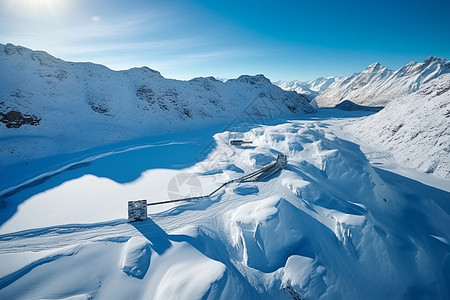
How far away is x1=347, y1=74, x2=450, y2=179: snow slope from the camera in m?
15.9

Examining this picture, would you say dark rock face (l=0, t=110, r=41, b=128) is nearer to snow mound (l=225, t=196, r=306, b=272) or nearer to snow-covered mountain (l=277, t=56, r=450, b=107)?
snow mound (l=225, t=196, r=306, b=272)

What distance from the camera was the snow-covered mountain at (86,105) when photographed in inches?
884

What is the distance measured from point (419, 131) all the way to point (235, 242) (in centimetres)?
2203

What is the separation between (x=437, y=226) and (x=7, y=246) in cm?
1951

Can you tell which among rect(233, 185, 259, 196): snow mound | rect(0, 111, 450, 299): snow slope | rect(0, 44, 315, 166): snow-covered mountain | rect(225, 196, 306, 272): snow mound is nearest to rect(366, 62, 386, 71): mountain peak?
rect(0, 44, 315, 166): snow-covered mountain

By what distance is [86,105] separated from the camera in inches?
1182

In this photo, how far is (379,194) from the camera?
11859mm

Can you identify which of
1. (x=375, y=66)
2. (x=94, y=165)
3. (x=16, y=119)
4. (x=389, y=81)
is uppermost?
(x=375, y=66)

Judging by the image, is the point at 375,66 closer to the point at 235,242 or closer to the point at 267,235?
the point at 267,235

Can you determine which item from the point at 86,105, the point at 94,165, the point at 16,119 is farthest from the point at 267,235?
the point at 86,105

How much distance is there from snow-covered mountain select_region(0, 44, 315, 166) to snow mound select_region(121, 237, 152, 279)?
68.5 ft

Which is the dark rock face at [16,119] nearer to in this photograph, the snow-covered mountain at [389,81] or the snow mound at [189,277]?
the snow mound at [189,277]

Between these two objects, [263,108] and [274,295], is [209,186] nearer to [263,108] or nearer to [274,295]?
[274,295]

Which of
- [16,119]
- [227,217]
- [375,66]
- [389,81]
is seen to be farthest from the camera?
[375,66]
